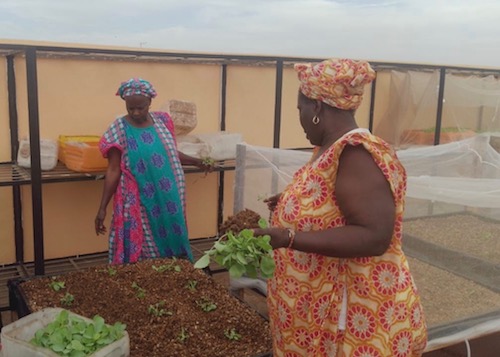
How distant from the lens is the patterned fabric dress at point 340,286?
157 cm

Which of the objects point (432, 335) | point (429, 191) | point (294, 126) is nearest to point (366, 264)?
point (432, 335)

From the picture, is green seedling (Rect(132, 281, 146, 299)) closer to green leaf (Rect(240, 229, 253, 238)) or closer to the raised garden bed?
the raised garden bed

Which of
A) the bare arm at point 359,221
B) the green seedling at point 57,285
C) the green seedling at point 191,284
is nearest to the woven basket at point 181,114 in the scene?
the green seedling at point 191,284

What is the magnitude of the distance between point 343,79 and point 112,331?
112 centimetres

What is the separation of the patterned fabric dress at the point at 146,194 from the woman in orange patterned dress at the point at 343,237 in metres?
1.73

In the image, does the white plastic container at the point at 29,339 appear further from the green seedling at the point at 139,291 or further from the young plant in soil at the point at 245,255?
the green seedling at the point at 139,291

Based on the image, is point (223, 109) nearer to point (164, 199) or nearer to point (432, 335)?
A: point (164, 199)

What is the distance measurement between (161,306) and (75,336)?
2.44 feet

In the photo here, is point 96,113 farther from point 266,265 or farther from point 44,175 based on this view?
point 266,265

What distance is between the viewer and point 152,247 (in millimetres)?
3375

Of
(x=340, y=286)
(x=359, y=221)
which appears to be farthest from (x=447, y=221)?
(x=359, y=221)

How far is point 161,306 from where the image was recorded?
7.91 feet

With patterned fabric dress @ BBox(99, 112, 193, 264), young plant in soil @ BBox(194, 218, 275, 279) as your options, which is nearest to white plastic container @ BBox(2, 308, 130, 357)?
young plant in soil @ BBox(194, 218, 275, 279)

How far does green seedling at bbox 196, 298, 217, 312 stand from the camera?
7.92 feet
